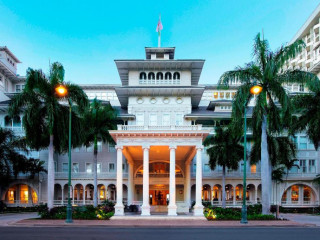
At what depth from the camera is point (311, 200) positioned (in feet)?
158

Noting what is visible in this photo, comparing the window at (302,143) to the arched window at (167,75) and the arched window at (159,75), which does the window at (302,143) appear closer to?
the arched window at (167,75)

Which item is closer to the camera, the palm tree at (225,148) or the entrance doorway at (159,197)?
the palm tree at (225,148)

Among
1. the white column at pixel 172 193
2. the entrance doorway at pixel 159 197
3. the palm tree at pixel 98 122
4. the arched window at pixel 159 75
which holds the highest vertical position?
the arched window at pixel 159 75

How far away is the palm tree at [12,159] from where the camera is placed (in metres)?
35.9

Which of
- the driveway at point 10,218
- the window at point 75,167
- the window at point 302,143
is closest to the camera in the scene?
the driveway at point 10,218

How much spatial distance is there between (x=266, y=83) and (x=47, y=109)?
20171 mm

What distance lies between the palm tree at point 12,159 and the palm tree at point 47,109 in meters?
9.13

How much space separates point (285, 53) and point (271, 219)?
14.4 meters

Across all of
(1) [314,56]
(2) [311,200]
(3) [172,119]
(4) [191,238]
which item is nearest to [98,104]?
(3) [172,119]

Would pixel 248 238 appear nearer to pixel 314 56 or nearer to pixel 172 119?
pixel 172 119

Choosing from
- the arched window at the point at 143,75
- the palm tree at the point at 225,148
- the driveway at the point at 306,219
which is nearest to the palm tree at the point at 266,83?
the driveway at the point at 306,219

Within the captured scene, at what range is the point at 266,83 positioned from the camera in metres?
26.5

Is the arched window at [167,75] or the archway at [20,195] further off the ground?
the arched window at [167,75]

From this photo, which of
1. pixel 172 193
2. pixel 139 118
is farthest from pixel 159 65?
pixel 172 193
